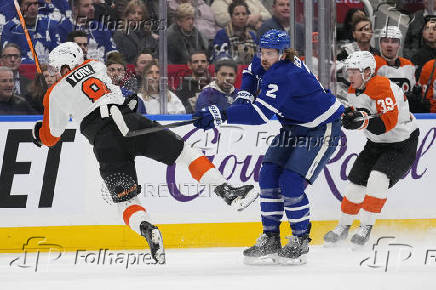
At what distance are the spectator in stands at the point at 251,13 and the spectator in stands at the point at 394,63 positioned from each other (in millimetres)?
836

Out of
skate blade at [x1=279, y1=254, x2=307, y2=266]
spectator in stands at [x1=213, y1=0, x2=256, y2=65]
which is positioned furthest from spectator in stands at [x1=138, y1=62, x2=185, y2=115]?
skate blade at [x1=279, y1=254, x2=307, y2=266]

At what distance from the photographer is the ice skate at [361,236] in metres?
5.46

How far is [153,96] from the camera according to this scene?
5777mm

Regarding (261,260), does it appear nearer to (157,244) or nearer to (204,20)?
(157,244)

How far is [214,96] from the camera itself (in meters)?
5.82

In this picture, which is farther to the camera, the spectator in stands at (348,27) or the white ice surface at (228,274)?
the spectator in stands at (348,27)

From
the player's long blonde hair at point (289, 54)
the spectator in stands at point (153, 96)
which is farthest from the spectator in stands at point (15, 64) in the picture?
the player's long blonde hair at point (289, 54)

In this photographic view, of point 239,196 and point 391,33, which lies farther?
point 391,33

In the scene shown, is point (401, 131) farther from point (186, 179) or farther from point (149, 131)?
point (149, 131)

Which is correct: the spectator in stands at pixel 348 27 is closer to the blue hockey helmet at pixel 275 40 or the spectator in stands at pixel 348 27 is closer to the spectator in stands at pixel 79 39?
the blue hockey helmet at pixel 275 40

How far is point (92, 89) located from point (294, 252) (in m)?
1.42

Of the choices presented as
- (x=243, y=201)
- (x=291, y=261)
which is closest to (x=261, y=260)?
(x=291, y=261)

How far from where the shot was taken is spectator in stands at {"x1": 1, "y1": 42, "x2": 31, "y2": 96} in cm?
559

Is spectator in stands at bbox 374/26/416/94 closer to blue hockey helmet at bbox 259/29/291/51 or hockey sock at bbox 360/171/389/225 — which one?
hockey sock at bbox 360/171/389/225
